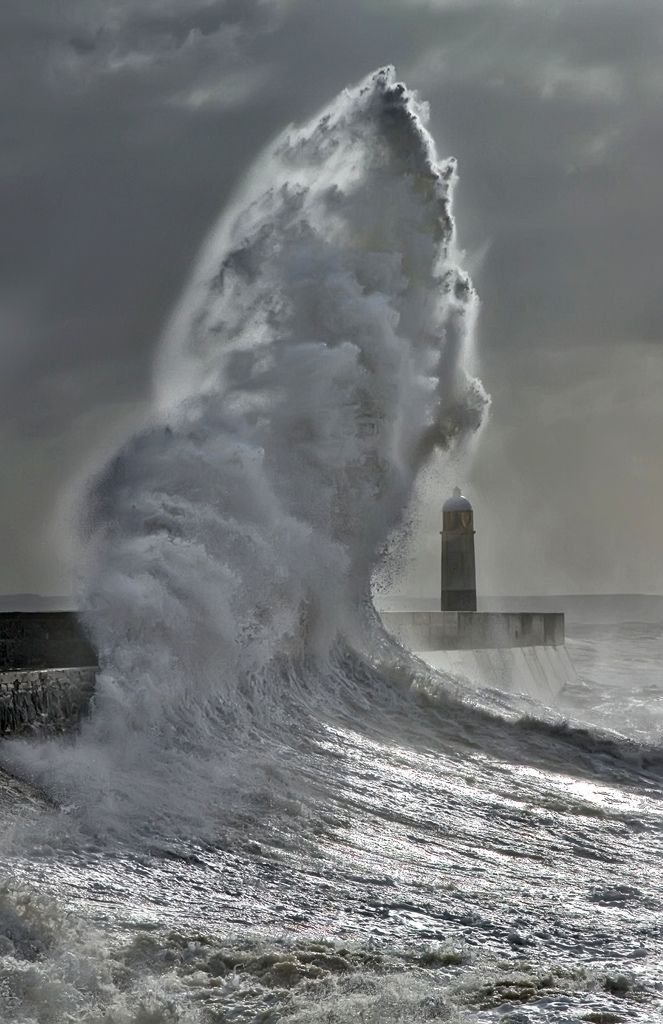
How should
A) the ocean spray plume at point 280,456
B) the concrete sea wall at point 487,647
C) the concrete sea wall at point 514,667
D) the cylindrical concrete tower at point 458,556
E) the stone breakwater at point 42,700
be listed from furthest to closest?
1. the cylindrical concrete tower at point 458,556
2. the concrete sea wall at point 487,647
3. the concrete sea wall at point 514,667
4. the ocean spray plume at point 280,456
5. the stone breakwater at point 42,700

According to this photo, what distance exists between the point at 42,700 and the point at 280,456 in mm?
6491

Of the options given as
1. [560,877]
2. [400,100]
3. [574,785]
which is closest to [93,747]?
[560,877]

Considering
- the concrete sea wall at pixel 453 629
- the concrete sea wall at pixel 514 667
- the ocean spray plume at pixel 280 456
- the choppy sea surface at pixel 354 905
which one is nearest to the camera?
the choppy sea surface at pixel 354 905

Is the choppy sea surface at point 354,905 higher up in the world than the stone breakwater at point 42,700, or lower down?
lower down

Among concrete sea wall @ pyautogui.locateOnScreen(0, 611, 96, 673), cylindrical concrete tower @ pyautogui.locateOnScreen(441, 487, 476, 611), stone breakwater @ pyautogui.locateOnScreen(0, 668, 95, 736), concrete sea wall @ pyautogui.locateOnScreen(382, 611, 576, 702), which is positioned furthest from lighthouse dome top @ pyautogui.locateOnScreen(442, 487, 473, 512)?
stone breakwater @ pyautogui.locateOnScreen(0, 668, 95, 736)

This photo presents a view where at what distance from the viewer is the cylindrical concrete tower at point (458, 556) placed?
88.4 ft

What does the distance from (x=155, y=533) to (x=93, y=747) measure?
12.9 ft

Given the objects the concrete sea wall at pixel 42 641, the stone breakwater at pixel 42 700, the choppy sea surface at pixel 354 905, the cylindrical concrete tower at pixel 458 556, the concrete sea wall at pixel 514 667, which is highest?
the cylindrical concrete tower at pixel 458 556

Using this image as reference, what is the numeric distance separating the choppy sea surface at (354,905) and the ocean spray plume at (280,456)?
1017 mm

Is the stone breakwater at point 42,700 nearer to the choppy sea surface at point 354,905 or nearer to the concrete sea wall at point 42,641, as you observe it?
the choppy sea surface at point 354,905

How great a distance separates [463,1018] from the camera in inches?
194

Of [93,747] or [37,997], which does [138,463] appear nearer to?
[93,747]

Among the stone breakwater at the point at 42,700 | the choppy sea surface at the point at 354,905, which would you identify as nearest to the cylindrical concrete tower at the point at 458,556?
the choppy sea surface at the point at 354,905

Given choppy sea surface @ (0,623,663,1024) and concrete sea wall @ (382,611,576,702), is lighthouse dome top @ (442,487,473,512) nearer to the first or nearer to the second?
concrete sea wall @ (382,611,576,702)
